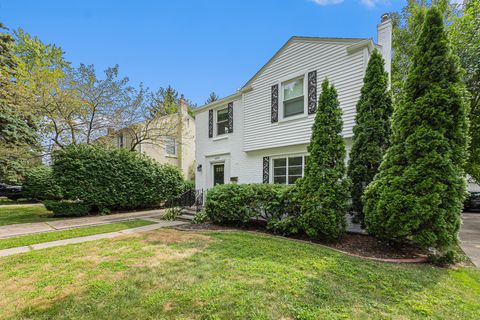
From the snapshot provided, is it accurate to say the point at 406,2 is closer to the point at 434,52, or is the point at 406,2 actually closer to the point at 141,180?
the point at 434,52

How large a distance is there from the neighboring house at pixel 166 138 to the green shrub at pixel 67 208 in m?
4.48

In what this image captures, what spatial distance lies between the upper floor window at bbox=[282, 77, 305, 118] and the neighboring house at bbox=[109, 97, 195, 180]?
8804mm

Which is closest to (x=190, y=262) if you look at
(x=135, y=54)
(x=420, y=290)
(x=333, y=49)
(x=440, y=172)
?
(x=420, y=290)

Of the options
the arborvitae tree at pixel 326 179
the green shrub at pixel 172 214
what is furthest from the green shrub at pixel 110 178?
the arborvitae tree at pixel 326 179

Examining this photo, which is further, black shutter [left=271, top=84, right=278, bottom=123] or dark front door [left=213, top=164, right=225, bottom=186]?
dark front door [left=213, top=164, right=225, bottom=186]

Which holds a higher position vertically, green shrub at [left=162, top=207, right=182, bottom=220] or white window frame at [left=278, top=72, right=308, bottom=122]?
white window frame at [left=278, top=72, right=308, bottom=122]

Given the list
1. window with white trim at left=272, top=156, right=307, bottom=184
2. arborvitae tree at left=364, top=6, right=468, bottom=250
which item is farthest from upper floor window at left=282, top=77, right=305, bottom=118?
arborvitae tree at left=364, top=6, right=468, bottom=250

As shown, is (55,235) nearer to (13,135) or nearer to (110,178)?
(110,178)

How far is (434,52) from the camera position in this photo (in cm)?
470

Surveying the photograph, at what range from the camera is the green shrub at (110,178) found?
31.6ft

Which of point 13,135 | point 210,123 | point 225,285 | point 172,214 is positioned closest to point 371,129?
point 225,285

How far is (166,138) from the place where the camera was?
16531mm

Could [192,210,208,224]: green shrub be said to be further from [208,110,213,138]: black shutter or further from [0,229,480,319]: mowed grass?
[208,110,213,138]: black shutter

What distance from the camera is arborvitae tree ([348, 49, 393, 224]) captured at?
19.5ft
